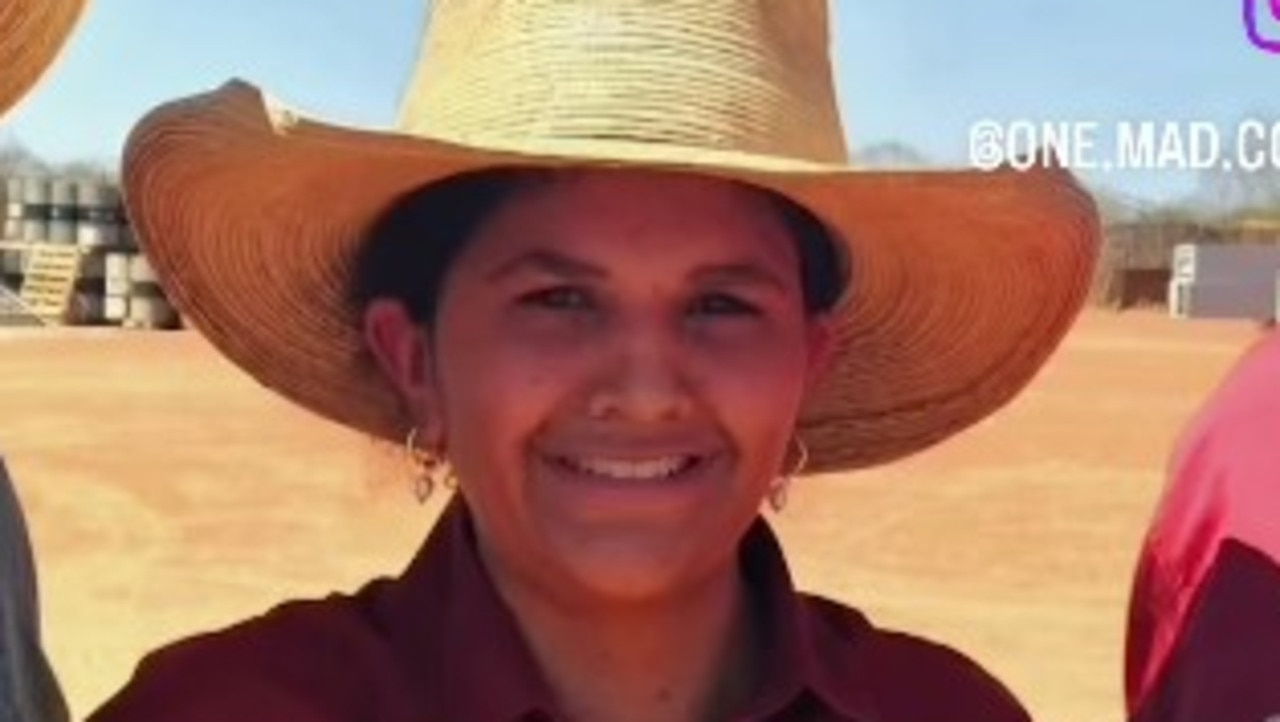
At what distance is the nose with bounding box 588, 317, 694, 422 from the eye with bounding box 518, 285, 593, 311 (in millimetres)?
52

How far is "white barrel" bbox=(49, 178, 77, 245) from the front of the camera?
30.9 meters

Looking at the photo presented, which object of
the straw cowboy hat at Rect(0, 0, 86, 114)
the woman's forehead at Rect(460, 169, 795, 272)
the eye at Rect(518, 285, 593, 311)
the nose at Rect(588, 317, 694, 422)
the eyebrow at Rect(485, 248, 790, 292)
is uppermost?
the straw cowboy hat at Rect(0, 0, 86, 114)

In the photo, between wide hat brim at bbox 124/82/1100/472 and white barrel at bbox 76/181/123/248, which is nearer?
wide hat brim at bbox 124/82/1100/472

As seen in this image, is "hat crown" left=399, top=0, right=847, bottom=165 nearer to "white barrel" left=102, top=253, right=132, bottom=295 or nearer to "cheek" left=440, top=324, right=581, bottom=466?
"cheek" left=440, top=324, right=581, bottom=466

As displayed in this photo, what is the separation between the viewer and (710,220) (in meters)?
2.52

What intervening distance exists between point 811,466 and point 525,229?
0.81m

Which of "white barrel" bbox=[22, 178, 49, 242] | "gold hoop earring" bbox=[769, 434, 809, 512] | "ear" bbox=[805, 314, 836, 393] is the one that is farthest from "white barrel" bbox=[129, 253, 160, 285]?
"ear" bbox=[805, 314, 836, 393]

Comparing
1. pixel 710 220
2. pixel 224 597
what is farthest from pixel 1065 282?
pixel 224 597

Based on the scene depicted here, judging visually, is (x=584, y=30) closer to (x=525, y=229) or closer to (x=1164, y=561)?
(x=525, y=229)

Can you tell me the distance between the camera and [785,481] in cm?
292

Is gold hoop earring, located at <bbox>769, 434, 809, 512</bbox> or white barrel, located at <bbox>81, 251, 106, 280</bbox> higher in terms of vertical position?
gold hoop earring, located at <bbox>769, 434, 809, 512</bbox>

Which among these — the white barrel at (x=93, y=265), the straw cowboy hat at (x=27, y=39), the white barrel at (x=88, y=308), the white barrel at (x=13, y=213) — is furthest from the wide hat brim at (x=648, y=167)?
the white barrel at (x=13, y=213)

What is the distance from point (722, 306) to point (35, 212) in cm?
3032

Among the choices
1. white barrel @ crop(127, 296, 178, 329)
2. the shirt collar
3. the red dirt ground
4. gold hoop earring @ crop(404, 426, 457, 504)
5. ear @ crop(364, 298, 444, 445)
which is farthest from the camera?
white barrel @ crop(127, 296, 178, 329)
